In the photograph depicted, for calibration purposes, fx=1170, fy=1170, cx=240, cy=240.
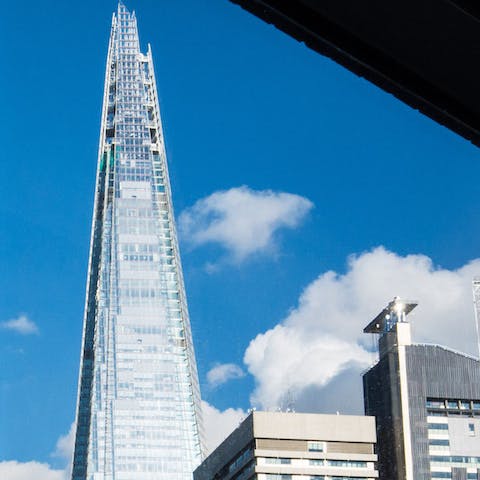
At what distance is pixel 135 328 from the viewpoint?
60.2 meters

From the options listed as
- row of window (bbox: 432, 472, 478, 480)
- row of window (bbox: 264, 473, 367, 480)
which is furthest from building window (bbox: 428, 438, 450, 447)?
row of window (bbox: 264, 473, 367, 480)

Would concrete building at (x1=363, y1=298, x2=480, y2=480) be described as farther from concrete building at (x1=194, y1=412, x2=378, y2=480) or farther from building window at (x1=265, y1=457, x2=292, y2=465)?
building window at (x1=265, y1=457, x2=292, y2=465)

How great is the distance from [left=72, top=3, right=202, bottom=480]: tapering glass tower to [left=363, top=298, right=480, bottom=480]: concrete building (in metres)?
9.78

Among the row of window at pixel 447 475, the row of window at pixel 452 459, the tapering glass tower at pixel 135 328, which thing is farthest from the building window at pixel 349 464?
the tapering glass tower at pixel 135 328

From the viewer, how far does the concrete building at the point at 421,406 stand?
177ft

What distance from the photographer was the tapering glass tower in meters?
58.5

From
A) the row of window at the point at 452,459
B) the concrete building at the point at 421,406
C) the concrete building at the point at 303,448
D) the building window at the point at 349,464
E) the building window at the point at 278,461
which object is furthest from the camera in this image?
the row of window at the point at 452,459

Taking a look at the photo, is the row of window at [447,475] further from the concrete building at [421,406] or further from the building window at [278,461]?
the building window at [278,461]

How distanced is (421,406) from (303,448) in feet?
24.0

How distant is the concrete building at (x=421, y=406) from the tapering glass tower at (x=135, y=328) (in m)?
9.78

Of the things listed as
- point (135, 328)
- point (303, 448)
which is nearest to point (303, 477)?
point (303, 448)

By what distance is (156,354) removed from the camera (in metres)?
60.2

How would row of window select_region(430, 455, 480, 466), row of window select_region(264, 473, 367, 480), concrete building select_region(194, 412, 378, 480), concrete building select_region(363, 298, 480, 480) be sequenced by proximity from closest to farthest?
row of window select_region(264, 473, 367, 480) → concrete building select_region(194, 412, 378, 480) → concrete building select_region(363, 298, 480, 480) → row of window select_region(430, 455, 480, 466)

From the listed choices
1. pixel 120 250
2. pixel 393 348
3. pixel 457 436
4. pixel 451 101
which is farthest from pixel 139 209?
pixel 451 101
